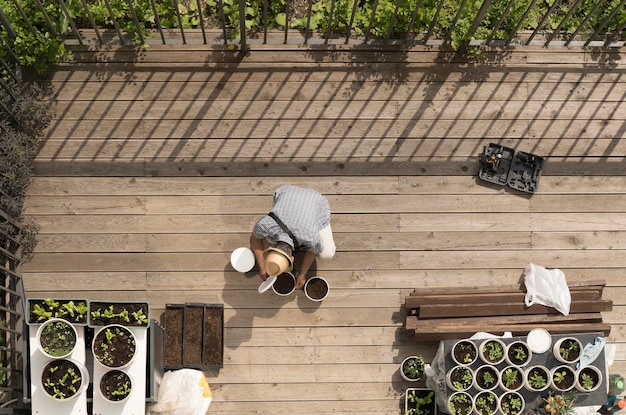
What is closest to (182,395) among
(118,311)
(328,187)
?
(118,311)

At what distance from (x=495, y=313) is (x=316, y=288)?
1.29 metres

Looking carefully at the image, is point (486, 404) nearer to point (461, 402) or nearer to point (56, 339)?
point (461, 402)

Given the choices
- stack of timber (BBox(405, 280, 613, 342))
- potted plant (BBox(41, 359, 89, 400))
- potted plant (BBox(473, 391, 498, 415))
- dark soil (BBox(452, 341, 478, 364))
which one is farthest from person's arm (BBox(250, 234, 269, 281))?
potted plant (BBox(473, 391, 498, 415))

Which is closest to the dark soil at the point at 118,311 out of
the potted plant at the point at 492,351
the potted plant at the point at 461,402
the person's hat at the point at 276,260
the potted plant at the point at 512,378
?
the person's hat at the point at 276,260

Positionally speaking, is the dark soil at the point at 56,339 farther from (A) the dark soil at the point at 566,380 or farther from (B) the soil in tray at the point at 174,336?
(A) the dark soil at the point at 566,380

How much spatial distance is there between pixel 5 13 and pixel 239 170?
2061 mm

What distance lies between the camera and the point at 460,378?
13.6 feet

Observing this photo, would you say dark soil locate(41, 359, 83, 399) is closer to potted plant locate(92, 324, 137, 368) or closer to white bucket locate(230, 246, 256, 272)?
potted plant locate(92, 324, 137, 368)

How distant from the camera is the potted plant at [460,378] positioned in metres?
4.12

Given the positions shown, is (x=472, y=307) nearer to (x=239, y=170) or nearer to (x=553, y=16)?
(x=239, y=170)

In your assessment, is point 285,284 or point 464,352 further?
point 285,284

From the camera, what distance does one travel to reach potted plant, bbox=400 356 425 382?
174 inches

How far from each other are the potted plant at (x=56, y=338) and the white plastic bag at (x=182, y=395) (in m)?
0.72

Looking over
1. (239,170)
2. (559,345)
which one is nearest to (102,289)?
(239,170)
